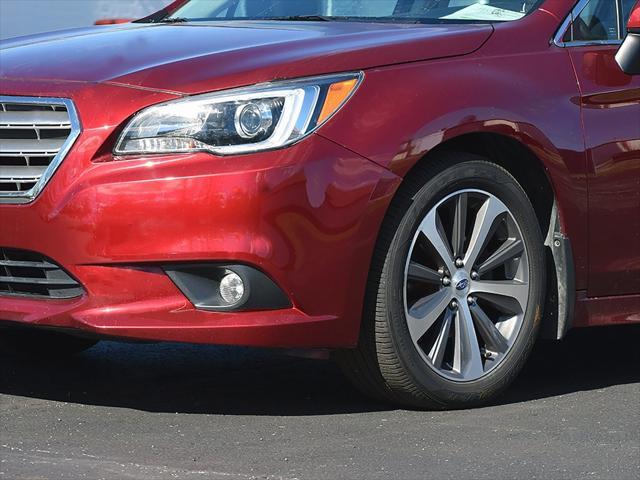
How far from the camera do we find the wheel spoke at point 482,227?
17.0 ft

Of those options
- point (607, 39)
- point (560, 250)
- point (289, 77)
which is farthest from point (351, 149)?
point (607, 39)

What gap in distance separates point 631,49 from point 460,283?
3.44 feet

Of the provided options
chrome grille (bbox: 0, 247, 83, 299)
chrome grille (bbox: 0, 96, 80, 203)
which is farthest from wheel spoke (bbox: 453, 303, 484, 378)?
chrome grille (bbox: 0, 96, 80, 203)

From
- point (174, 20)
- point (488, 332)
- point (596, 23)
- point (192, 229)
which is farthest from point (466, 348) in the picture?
point (174, 20)

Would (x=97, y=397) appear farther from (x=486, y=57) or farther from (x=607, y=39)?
(x=607, y=39)

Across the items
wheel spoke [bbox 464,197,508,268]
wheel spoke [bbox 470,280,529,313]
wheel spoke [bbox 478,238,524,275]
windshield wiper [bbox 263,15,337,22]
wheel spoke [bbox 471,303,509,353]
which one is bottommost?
wheel spoke [bbox 471,303,509,353]

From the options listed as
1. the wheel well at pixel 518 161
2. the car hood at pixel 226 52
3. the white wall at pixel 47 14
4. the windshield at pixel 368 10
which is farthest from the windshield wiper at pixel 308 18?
the white wall at pixel 47 14

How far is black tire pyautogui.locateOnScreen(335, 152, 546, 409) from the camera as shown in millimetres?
4926

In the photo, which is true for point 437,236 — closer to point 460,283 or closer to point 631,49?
point 460,283

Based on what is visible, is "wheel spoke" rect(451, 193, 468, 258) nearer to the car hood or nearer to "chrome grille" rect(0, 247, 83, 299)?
the car hood

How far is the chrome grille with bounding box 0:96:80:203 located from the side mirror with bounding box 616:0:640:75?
1.94 meters

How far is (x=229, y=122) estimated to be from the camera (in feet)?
15.4

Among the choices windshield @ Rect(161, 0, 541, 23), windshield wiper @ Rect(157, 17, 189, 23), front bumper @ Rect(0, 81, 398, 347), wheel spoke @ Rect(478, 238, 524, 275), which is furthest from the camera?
windshield wiper @ Rect(157, 17, 189, 23)

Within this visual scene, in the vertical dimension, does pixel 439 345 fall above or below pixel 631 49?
below
